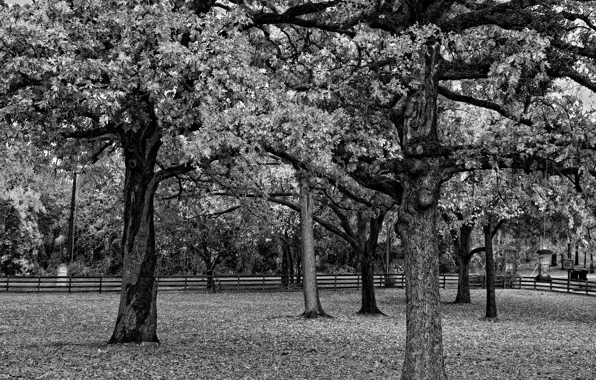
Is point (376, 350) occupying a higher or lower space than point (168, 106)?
lower

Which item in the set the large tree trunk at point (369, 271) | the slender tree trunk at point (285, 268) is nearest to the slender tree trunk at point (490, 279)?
the large tree trunk at point (369, 271)

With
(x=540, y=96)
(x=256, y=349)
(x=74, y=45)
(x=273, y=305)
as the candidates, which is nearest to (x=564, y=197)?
(x=540, y=96)

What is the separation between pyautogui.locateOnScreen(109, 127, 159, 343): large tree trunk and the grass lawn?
62 cm

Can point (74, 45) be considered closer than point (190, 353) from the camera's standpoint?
Yes

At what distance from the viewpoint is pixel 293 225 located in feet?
136

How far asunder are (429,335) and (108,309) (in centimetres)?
2091

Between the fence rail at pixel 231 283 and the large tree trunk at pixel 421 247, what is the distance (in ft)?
113

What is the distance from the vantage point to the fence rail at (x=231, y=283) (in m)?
40.7

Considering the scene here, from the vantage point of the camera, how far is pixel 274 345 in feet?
52.4

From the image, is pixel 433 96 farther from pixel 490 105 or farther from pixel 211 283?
pixel 211 283

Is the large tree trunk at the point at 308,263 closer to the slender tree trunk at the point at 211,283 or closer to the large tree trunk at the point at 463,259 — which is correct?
the large tree trunk at the point at 463,259

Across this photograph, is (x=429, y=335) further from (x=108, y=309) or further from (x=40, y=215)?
(x=40, y=215)

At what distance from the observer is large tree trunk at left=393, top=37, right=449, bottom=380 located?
9719 millimetres

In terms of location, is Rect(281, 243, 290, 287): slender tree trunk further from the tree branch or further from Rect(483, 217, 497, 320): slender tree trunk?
the tree branch
